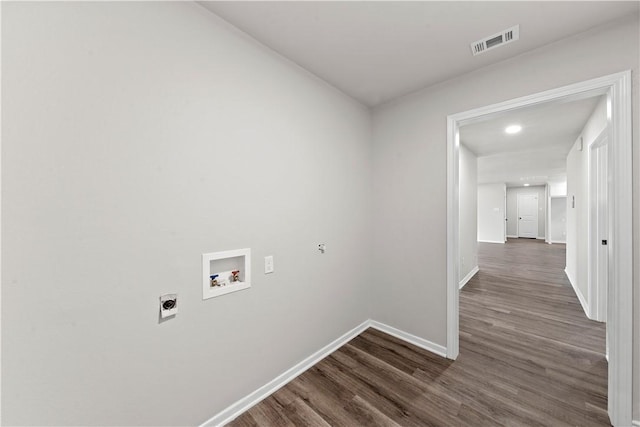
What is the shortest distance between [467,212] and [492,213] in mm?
5960

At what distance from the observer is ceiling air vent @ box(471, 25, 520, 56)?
5.34 feet

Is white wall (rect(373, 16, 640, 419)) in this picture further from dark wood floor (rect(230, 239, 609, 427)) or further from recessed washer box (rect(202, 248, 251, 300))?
recessed washer box (rect(202, 248, 251, 300))

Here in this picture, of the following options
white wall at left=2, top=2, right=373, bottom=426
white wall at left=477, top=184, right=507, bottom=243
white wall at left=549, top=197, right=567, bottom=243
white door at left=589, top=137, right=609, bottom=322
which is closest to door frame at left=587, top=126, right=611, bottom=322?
white door at left=589, top=137, right=609, bottom=322

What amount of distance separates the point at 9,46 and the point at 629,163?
10.5 ft

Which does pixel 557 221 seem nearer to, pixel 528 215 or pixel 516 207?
pixel 528 215

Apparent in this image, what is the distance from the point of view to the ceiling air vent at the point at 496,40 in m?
1.63

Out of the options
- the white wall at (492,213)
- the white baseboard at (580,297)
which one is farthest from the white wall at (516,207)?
the white baseboard at (580,297)

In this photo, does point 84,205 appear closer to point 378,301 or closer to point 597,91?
point 378,301

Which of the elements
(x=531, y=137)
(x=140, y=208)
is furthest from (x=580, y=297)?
(x=140, y=208)

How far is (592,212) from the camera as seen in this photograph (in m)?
3.02

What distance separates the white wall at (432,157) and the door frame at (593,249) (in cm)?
183

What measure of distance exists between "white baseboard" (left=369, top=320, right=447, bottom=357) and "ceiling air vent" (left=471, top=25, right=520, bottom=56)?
2.59 metres

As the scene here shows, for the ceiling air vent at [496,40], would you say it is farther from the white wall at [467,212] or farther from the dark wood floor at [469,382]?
the white wall at [467,212]

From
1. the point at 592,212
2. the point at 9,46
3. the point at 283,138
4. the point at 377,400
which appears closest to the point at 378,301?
the point at 377,400
